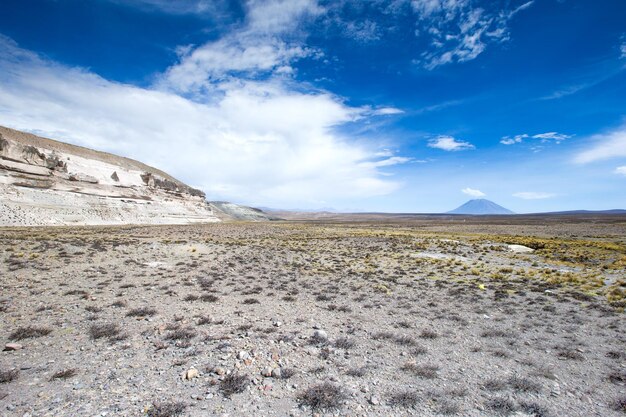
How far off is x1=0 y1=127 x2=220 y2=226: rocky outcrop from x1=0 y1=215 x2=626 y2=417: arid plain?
138 feet

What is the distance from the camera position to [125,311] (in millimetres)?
9781

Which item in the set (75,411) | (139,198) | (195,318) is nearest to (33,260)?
(195,318)

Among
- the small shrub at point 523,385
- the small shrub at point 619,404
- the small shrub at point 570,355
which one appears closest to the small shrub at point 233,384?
the small shrub at point 523,385

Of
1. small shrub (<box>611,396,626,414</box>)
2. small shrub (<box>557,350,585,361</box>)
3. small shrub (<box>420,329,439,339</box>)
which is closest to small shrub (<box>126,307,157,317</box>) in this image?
small shrub (<box>420,329,439,339</box>)

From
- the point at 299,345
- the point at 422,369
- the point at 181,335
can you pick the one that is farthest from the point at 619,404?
the point at 181,335

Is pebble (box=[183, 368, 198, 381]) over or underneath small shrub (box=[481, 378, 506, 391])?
over

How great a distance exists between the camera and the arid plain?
5.30m

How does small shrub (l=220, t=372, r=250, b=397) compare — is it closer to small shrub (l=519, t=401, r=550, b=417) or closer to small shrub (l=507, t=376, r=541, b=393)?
small shrub (l=519, t=401, r=550, b=417)

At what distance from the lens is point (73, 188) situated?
54.9 meters

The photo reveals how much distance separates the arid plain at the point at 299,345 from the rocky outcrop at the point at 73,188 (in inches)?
1654

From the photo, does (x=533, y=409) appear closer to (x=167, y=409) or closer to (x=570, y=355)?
(x=570, y=355)

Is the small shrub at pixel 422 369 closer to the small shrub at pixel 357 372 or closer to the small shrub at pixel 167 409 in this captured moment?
the small shrub at pixel 357 372

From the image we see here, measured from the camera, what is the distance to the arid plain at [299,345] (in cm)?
530

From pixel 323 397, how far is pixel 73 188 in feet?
220
